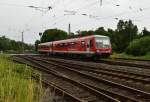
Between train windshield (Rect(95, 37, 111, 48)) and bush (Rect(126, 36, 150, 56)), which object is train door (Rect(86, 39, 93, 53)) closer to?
train windshield (Rect(95, 37, 111, 48))

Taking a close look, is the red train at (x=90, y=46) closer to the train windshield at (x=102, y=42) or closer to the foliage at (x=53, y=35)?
the train windshield at (x=102, y=42)

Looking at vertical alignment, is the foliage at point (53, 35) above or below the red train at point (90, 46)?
above

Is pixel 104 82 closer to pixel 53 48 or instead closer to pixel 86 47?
pixel 86 47

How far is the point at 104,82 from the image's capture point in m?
15.2

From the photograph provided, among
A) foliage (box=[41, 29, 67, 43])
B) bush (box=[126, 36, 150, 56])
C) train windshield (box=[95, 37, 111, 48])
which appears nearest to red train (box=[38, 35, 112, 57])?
train windshield (box=[95, 37, 111, 48])

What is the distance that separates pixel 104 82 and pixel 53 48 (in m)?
39.6

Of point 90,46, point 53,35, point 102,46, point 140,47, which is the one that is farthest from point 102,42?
point 53,35

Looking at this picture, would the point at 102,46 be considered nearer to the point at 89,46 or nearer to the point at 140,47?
the point at 89,46

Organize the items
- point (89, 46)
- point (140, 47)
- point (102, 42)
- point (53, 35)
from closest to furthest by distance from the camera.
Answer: point (89, 46), point (102, 42), point (140, 47), point (53, 35)

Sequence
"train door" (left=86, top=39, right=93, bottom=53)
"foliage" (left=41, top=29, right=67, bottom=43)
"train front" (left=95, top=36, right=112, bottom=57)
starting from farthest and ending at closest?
"foliage" (left=41, top=29, right=67, bottom=43) < "train door" (left=86, top=39, right=93, bottom=53) < "train front" (left=95, top=36, right=112, bottom=57)

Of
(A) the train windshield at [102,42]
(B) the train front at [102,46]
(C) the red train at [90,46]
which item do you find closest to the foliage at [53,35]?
(C) the red train at [90,46]

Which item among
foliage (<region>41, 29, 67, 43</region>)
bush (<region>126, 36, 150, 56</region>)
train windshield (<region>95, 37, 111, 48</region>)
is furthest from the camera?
foliage (<region>41, 29, 67, 43</region>)

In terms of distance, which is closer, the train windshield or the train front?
the train front

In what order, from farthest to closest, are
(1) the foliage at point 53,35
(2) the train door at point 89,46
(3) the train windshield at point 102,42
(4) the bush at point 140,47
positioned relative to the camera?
(1) the foliage at point 53,35 → (4) the bush at point 140,47 → (2) the train door at point 89,46 → (3) the train windshield at point 102,42
